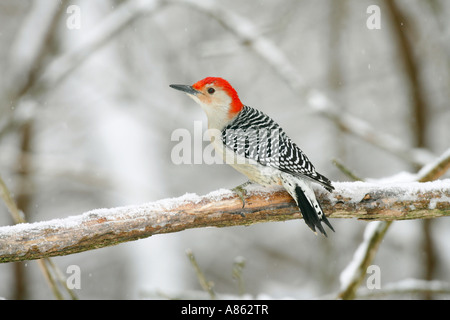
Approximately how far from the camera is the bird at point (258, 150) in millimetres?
3174

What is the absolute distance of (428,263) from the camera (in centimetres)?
631

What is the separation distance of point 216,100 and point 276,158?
3.04ft

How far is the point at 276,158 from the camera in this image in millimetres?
3535

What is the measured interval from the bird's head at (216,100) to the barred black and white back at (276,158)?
92 mm

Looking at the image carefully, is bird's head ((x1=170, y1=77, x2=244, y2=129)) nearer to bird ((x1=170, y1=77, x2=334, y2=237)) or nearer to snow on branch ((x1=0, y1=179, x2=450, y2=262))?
bird ((x1=170, y1=77, x2=334, y2=237))

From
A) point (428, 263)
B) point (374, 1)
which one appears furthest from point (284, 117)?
point (428, 263)

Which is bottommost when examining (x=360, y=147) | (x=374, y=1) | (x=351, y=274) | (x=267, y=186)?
(x=351, y=274)

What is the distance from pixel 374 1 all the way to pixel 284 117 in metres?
2.64

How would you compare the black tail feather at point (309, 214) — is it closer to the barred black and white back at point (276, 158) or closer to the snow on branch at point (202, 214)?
the barred black and white back at point (276, 158)

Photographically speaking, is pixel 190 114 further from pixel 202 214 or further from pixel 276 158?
pixel 202 214

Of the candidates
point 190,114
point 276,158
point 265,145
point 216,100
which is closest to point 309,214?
point 276,158

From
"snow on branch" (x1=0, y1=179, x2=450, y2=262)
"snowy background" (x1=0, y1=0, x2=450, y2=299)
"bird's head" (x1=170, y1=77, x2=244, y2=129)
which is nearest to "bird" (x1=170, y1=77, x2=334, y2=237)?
"bird's head" (x1=170, y1=77, x2=244, y2=129)

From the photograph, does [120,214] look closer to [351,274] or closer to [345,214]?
[345,214]
